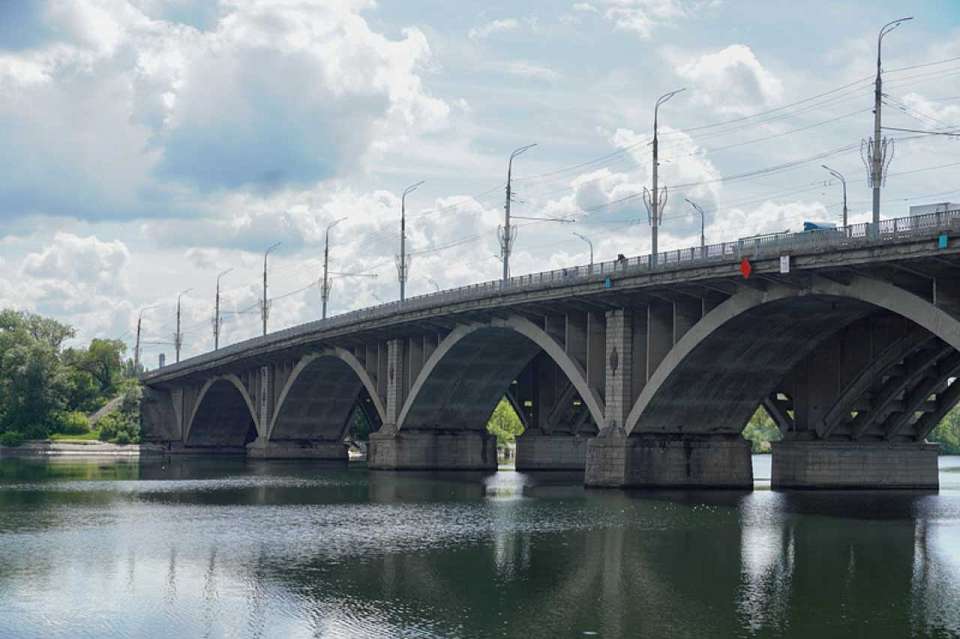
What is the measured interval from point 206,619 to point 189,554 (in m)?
11.8

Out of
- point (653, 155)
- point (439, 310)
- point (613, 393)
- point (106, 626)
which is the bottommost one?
point (106, 626)

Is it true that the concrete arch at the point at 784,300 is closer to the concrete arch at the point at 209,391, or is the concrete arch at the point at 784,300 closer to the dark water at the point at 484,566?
the dark water at the point at 484,566

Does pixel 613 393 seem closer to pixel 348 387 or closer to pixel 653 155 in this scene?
pixel 653 155

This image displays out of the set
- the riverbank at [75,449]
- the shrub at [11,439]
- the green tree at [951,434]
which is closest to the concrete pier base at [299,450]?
the riverbank at [75,449]

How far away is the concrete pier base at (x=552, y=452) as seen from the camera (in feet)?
320

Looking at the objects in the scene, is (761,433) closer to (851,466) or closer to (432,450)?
(432,450)

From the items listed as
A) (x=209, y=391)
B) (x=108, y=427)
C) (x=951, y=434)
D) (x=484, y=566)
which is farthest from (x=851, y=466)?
(x=951, y=434)

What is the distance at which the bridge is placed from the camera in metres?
52.0

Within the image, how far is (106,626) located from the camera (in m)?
28.5

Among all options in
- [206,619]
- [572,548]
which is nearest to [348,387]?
[572,548]

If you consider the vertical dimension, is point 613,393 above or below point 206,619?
above

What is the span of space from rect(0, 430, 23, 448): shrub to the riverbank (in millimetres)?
839

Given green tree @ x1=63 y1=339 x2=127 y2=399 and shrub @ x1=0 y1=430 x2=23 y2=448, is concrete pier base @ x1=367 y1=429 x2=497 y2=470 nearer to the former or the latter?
shrub @ x1=0 y1=430 x2=23 y2=448

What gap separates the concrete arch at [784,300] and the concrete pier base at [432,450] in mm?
31289
